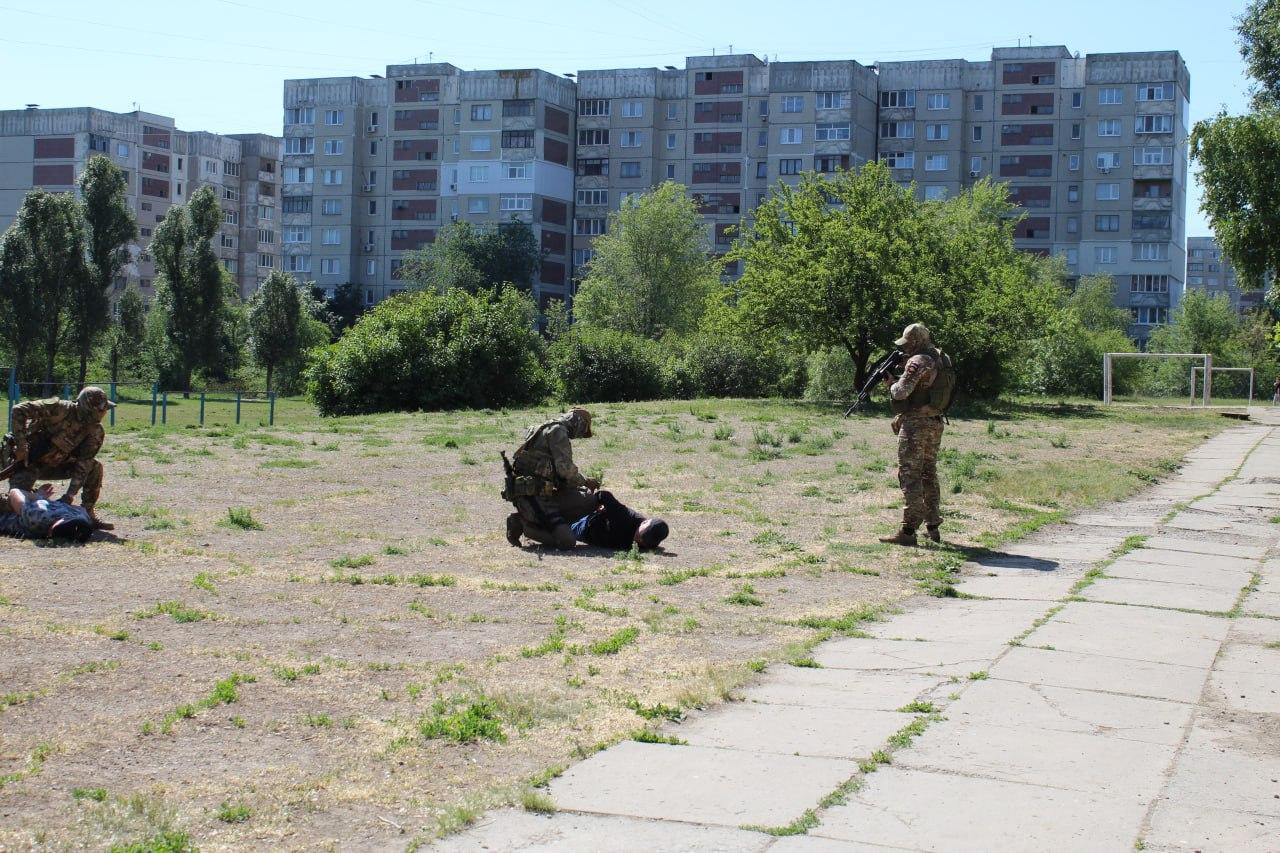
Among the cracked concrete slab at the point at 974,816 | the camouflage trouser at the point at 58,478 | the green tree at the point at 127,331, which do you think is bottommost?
the cracked concrete slab at the point at 974,816

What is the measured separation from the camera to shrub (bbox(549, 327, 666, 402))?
4178cm

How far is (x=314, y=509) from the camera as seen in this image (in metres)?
13.9

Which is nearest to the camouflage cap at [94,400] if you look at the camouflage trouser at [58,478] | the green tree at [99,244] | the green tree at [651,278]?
the camouflage trouser at [58,478]

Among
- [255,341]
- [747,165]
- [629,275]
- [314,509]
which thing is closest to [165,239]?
[255,341]

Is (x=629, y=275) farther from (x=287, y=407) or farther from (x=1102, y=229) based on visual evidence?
(x=1102, y=229)

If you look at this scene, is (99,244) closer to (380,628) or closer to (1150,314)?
(380,628)

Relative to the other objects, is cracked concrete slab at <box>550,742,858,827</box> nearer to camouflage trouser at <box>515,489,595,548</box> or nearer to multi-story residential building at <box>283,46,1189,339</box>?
camouflage trouser at <box>515,489,595,548</box>

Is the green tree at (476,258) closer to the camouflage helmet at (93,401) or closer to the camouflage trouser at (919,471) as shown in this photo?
the camouflage helmet at (93,401)

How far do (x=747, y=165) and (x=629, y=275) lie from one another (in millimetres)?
27805

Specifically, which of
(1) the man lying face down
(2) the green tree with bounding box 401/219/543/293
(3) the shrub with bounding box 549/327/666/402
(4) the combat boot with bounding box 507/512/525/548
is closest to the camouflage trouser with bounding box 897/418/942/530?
(1) the man lying face down

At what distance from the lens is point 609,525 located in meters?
11.8

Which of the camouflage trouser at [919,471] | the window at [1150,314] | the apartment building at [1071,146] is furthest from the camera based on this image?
the window at [1150,314]

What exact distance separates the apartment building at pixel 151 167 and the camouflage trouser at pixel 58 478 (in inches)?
3544

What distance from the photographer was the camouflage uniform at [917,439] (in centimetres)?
1231
